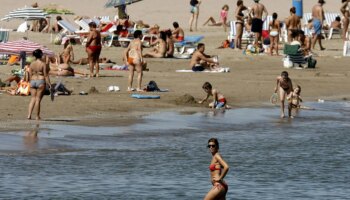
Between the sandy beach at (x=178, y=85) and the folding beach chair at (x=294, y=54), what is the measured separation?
488mm

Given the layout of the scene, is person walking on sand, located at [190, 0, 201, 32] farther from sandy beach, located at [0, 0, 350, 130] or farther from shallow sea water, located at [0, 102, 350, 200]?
shallow sea water, located at [0, 102, 350, 200]

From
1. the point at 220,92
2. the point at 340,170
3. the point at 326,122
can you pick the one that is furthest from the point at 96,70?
the point at 340,170

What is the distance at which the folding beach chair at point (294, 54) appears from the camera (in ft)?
104

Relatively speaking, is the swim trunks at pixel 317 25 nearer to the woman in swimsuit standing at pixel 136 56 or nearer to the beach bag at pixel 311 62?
the beach bag at pixel 311 62

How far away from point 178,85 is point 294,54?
19.7 ft

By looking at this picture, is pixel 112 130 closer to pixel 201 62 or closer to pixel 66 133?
pixel 66 133

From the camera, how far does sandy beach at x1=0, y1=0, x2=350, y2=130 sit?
22.1 meters

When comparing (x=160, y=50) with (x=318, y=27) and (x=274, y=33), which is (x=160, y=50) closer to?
(x=274, y=33)

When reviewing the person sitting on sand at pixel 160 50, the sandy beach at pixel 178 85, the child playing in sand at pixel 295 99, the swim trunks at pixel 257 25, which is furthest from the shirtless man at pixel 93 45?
the swim trunks at pixel 257 25

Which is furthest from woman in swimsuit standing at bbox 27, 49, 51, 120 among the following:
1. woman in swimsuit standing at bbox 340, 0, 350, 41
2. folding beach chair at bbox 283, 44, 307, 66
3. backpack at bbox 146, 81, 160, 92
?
woman in swimsuit standing at bbox 340, 0, 350, 41

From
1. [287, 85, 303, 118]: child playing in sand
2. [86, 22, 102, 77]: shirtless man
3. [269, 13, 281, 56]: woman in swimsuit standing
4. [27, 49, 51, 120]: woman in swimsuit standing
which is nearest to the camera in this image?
[27, 49, 51, 120]: woman in swimsuit standing

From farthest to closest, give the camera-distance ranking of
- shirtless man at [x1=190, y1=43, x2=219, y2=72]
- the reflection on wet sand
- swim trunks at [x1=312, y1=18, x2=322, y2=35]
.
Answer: swim trunks at [x1=312, y1=18, x2=322, y2=35], shirtless man at [x1=190, y1=43, x2=219, y2=72], the reflection on wet sand

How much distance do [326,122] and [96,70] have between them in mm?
6755

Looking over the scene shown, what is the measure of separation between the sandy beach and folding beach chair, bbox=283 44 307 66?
49cm
